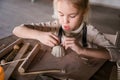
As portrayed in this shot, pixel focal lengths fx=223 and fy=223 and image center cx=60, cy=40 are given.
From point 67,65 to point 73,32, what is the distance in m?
0.31

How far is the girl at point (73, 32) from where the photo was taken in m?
1.04

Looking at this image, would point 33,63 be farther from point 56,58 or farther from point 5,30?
point 5,30

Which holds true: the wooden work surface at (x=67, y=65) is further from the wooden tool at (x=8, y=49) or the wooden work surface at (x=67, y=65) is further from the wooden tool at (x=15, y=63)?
the wooden tool at (x=8, y=49)

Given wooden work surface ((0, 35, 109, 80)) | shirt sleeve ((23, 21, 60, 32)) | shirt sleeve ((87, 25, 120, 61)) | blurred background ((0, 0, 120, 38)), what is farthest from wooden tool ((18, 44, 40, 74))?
blurred background ((0, 0, 120, 38))

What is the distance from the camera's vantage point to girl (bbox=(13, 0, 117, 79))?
3.43 feet

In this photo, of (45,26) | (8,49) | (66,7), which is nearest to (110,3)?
(45,26)

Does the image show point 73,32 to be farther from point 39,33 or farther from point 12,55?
point 12,55

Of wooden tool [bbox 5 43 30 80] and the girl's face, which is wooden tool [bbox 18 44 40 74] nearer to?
wooden tool [bbox 5 43 30 80]

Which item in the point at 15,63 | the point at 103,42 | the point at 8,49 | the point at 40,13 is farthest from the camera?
the point at 40,13

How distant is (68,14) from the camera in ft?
3.50

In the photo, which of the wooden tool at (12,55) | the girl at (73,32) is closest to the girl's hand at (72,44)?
the girl at (73,32)

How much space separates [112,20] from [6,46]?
2565 mm

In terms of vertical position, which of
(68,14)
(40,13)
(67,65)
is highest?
(68,14)

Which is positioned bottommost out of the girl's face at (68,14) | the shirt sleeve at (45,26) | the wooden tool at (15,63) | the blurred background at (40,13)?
the blurred background at (40,13)
